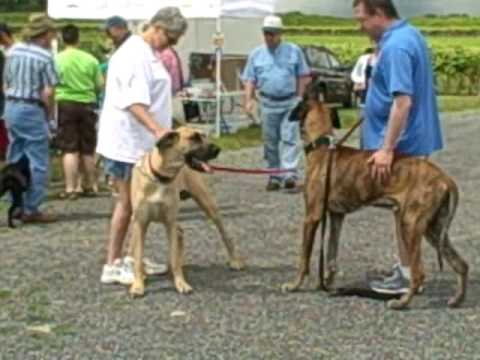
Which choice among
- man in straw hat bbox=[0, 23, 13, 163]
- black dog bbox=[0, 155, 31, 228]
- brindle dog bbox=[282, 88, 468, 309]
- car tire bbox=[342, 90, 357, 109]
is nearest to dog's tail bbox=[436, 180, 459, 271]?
brindle dog bbox=[282, 88, 468, 309]

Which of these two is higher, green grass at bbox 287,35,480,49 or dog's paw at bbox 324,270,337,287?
dog's paw at bbox 324,270,337,287

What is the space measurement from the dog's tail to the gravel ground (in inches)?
15.2

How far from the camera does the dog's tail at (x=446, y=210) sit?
7738mm

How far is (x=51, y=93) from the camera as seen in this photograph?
11414 mm

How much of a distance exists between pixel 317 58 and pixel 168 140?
2664cm

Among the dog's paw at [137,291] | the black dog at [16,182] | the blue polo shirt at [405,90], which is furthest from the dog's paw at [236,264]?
the black dog at [16,182]

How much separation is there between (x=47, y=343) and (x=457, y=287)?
9.15 feet

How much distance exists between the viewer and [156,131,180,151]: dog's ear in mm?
8008

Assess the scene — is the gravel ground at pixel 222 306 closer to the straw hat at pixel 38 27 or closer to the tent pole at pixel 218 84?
the straw hat at pixel 38 27

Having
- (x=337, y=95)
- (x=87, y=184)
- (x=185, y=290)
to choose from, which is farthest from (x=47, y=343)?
(x=337, y=95)

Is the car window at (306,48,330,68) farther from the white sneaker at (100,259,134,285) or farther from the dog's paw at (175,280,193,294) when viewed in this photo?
the dog's paw at (175,280,193,294)

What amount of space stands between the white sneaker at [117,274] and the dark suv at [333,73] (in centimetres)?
2219

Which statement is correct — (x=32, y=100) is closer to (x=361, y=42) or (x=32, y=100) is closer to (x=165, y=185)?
(x=165, y=185)

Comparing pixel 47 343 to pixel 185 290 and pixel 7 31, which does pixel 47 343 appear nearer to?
Result: pixel 185 290
